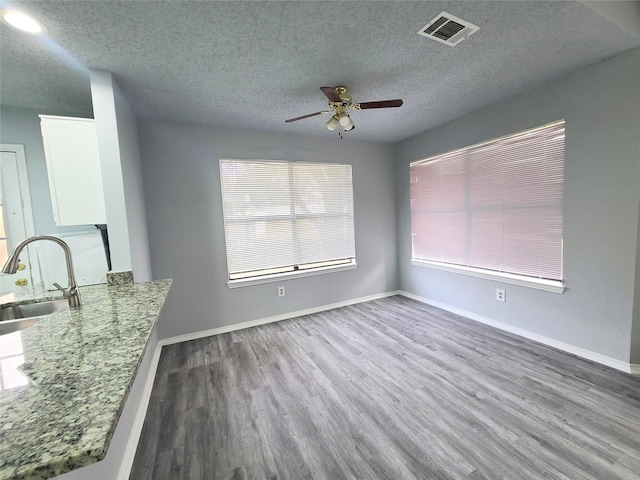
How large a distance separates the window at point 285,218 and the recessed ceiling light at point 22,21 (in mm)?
1809

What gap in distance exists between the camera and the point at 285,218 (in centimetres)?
363

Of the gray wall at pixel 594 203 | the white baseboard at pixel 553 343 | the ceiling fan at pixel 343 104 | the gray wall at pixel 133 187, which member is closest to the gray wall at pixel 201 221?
the gray wall at pixel 133 187

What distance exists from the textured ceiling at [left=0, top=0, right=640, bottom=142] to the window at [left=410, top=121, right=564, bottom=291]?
2.03 feet

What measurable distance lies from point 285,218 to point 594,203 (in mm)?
3135

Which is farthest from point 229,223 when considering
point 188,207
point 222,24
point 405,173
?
point 405,173

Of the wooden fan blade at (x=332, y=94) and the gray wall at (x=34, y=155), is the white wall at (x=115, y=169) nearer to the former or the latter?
the gray wall at (x=34, y=155)

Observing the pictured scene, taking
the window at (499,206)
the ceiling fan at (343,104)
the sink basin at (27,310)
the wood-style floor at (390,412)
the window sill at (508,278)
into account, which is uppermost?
the ceiling fan at (343,104)

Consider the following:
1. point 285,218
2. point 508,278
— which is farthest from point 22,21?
point 508,278

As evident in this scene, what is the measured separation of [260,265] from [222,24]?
254 cm

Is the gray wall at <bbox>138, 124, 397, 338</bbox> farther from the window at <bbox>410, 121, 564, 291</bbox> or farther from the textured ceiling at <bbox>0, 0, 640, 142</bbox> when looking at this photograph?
the window at <bbox>410, 121, 564, 291</bbox>

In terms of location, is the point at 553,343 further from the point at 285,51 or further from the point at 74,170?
the point at 74,170

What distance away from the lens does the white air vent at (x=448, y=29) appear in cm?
160

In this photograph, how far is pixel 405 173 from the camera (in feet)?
13.7

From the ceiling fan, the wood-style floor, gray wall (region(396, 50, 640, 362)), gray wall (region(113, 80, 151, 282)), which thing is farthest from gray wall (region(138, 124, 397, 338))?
gray wall (region(396, 50, 640, 362))
